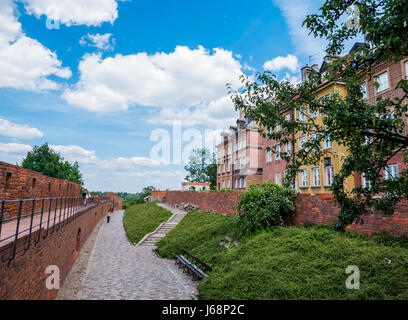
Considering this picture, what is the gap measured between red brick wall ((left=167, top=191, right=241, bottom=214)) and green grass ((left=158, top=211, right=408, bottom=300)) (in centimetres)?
696

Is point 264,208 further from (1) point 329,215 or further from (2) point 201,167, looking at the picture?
(2) point 201,167

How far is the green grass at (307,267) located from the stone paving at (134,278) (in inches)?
51.3

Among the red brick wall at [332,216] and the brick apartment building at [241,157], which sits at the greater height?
the brick apartment building at [241,157]

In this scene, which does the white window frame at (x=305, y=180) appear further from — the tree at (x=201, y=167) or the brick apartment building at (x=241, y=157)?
the tree at (x=201, y=167)

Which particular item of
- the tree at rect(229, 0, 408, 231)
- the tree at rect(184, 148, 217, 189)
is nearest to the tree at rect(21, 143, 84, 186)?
the tree at rect(184, 148, 217, 189)

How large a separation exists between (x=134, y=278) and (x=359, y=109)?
32.4 ft

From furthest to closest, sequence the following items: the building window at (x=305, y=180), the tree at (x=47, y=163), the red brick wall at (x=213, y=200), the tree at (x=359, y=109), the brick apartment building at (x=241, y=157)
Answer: the tree at (x=47, y=163) < the brick apartment building at (x=241, y=157) < the building window at (x=305, y=180) < the red brick wall at (x=213, y=200) < the tree at (x=359, y=109)

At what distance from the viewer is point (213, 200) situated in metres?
21.8

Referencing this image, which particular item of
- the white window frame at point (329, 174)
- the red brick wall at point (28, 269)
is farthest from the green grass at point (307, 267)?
the white window frame at point (329, 174)

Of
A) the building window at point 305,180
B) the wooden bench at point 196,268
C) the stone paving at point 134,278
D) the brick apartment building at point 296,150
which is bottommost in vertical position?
the stone paving at point 134,278

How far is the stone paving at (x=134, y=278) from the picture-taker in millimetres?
8664
